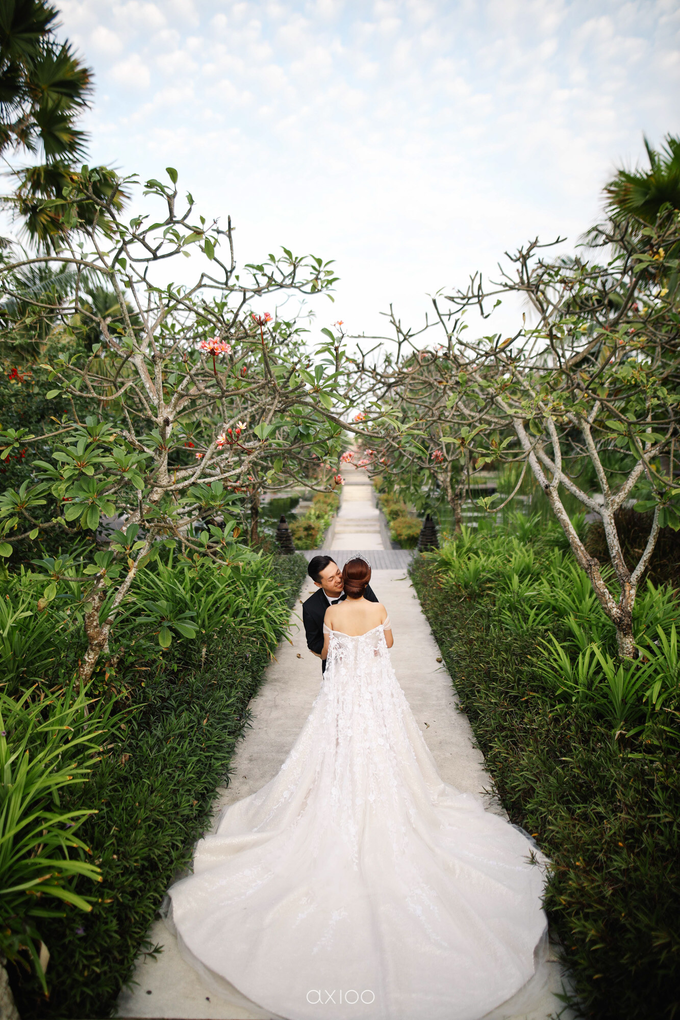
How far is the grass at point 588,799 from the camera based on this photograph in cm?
201

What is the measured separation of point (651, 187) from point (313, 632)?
322 inches

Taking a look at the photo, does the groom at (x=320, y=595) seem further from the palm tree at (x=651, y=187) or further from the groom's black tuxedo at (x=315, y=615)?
the palm tree at (x=651, y=187)

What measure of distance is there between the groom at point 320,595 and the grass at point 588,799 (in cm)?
151

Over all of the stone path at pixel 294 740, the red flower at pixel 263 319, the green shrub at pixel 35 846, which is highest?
the red flower at pixel 263 319

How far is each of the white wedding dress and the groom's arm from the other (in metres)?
0.27

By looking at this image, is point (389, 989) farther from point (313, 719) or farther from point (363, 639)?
point (363, 639)

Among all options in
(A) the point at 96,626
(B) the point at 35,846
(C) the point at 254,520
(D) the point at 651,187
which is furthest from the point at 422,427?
(B) the point at 35,846

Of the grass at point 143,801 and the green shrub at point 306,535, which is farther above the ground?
the grass at point 143,801

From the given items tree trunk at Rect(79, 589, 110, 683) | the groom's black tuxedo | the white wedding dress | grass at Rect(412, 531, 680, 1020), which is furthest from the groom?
grass at Rect(412, 531, 680, 1020)

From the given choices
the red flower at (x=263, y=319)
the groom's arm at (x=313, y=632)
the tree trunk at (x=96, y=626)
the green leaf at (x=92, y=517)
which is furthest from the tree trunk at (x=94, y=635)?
the red flower at (x=263, y=319)

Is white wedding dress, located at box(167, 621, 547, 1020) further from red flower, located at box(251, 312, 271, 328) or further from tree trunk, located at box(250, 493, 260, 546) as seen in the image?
tree trunk, located at box(250, 493, 260, 546)

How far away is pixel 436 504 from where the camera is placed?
1274 centimetres

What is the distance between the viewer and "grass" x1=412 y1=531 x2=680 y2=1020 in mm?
2014

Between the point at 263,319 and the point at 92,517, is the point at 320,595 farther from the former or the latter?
the point at 263,319
